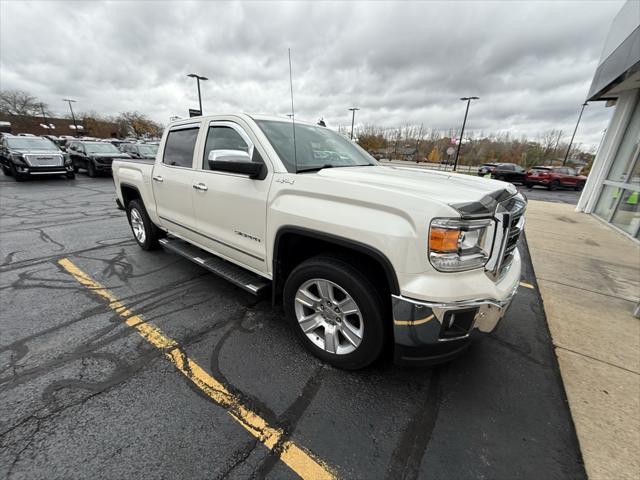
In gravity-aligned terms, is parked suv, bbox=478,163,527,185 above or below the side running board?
below

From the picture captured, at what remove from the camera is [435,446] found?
1794mm

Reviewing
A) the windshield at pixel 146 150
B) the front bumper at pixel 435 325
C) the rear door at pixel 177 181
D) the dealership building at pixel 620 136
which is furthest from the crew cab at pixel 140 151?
the dealership building at pixel 620 136

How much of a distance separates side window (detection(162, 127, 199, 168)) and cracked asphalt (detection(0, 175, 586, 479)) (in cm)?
161

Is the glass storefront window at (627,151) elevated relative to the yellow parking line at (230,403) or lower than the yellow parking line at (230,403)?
elevated

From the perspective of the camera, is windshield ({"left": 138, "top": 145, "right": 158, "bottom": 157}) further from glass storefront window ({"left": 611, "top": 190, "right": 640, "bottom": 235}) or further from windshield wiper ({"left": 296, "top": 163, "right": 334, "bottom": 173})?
glass storefront window ({"left": 611, "top": 190, "right": 640, "bottom": 235})

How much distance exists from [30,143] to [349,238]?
17832mm

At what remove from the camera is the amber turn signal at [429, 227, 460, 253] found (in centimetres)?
166

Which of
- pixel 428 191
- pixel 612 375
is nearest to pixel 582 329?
pixel 612 375

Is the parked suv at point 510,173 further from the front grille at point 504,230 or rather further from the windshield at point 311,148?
the front grille at point 504,230

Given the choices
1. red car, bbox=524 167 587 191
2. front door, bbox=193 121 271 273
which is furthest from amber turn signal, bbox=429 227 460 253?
red car, bbox=524 167 587 191

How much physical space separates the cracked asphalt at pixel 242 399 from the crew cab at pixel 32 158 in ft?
42.3

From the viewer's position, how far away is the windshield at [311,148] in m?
2.57

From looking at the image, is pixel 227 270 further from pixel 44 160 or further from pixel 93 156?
pixel 93 156

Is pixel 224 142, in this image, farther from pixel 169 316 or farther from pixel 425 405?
pixel 425 405
